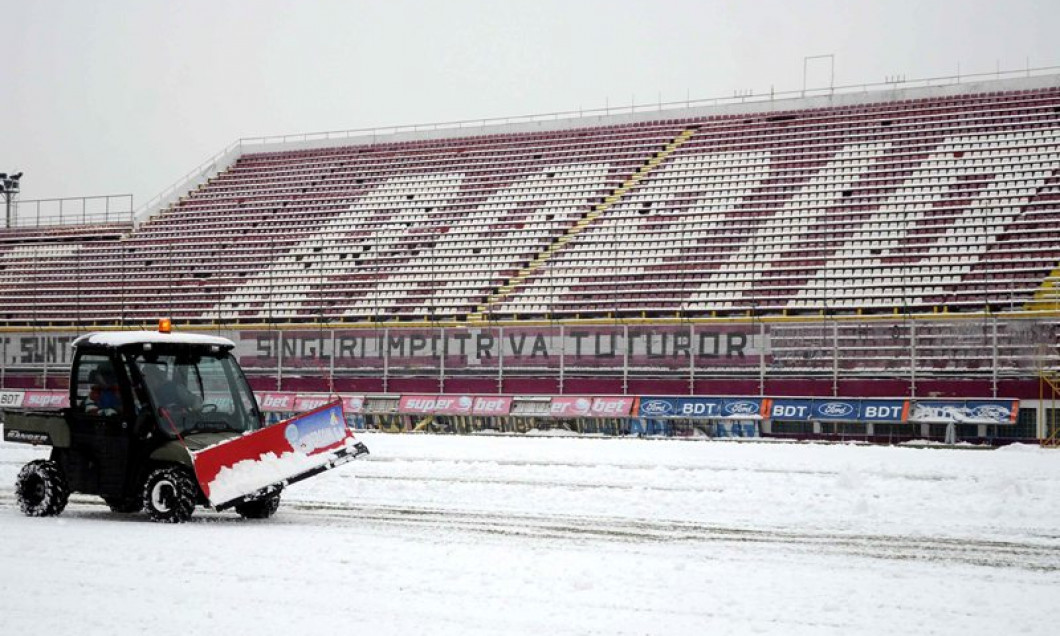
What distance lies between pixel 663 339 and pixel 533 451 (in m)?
8.18

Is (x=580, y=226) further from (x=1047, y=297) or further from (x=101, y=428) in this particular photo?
(x=101, y=428)

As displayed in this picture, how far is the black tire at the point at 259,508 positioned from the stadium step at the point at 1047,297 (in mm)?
22190

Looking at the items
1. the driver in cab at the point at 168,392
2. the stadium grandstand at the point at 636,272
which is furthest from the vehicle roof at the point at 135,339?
the stadium grandstand at the point at 636,272

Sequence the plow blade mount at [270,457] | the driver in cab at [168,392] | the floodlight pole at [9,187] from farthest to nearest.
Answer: the floodlight pole at [9,187]
the driver in cab at [168,392]
the plow blade mount at [270,457]

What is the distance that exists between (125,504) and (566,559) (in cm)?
521

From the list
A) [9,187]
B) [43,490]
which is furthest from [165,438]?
[9,187]

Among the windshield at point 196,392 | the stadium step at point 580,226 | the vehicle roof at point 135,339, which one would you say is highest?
the stadium step at point 580,226

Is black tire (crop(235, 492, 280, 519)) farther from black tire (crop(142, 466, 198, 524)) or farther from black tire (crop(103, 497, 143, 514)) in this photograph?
black tire (crop(103, 497, 143, 514))

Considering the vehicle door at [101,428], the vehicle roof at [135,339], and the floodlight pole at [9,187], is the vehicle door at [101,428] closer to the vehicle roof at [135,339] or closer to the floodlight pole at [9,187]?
the vehicle roof at [135,339]

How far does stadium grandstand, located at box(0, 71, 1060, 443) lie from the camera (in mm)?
28500

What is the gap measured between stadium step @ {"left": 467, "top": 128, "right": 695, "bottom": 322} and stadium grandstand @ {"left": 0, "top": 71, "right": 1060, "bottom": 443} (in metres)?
0.12

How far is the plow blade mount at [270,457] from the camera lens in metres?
11.5

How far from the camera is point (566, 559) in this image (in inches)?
376

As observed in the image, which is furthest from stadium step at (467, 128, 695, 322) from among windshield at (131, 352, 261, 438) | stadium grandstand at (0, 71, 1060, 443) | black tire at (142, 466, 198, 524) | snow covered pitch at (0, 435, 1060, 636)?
black tire at (142, 466, 198, 524)
